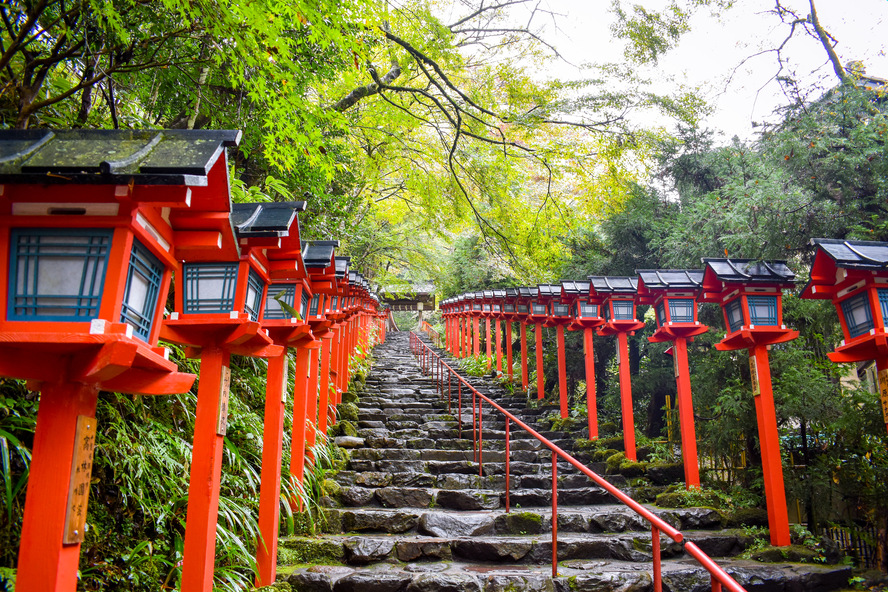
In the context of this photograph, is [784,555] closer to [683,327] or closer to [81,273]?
[683,327]

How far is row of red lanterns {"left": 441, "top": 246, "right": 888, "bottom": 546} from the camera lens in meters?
4.14

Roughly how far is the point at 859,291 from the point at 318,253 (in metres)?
4.61

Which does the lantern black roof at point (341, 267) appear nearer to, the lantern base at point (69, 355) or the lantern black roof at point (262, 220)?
the lantern black roof at point (262, 220)

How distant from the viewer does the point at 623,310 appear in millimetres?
8391

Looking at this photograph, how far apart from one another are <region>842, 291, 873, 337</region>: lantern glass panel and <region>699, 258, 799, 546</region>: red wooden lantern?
1.36 metres

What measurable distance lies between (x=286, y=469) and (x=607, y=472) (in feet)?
15.3

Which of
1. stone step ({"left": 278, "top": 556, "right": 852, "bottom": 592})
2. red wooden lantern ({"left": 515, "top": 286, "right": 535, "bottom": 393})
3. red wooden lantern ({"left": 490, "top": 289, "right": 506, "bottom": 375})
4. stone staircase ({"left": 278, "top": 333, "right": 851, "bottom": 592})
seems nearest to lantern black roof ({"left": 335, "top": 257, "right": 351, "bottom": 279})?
stone staircase ({"left": 278, "top": 333, "right": 851, "bottom": 592})

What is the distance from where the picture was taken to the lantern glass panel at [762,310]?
5.80m

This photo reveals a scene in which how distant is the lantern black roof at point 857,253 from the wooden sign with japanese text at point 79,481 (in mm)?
4843

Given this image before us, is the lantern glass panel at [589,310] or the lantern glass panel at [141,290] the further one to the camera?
the lantern glass panel at [589,310]

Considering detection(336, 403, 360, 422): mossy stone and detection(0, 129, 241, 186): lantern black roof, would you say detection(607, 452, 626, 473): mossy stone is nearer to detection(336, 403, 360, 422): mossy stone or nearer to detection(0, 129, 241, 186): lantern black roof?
detection(336, 403, 360, 422): mossy stone

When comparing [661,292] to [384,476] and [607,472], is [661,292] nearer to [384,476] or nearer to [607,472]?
[607,472]

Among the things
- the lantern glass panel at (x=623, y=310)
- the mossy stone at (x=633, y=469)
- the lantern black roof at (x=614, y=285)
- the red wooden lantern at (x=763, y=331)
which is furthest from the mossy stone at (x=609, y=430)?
the red wooden lantern at (x=763, y=331)

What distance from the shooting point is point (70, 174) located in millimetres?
1707
